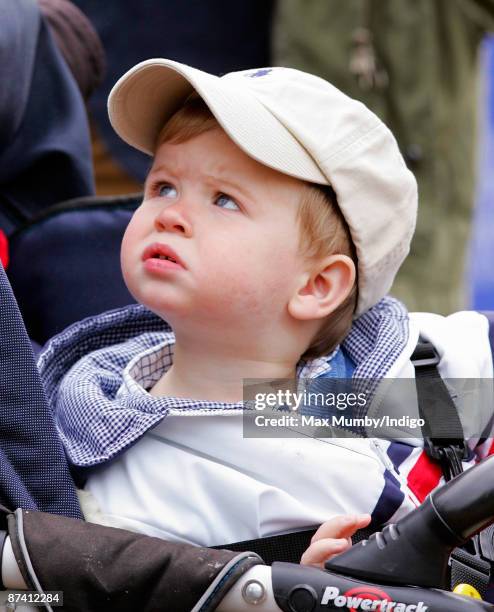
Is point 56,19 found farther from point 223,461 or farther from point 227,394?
point 223,461

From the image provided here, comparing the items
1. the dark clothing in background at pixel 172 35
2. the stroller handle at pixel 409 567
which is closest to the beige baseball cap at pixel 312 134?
the stroller handle at pixel 409 567

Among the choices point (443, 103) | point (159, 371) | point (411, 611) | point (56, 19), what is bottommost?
point (443, 103)

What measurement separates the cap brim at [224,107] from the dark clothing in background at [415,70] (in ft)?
6.76

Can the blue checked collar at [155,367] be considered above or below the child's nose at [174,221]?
below

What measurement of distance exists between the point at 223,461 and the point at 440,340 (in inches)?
15.8

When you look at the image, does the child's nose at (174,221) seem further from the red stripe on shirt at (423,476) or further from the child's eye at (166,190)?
the red stripe on shirt at (423,476)

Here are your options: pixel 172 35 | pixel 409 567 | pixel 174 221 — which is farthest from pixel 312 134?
pixel 172 35

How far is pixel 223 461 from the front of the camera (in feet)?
4.82

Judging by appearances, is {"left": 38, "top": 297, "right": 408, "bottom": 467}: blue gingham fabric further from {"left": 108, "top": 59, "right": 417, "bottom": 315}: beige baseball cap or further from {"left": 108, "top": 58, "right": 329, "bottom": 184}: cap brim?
{"left": 108, "top": 58, "right": 329, "bottom": 184}: cap brim

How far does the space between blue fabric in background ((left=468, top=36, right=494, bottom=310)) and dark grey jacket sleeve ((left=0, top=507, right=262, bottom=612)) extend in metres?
3.62

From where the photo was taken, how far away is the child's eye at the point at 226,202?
1.53 m

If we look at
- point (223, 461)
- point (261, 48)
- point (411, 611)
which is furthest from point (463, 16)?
point (411, 611)

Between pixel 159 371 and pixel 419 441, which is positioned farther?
pixel 159 371

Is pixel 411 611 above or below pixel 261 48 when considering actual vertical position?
above
